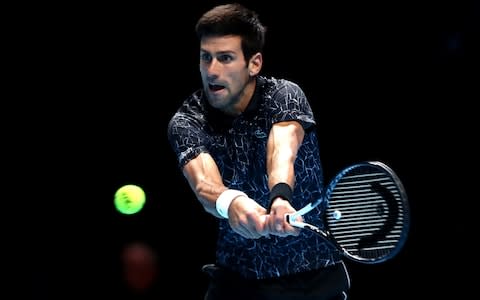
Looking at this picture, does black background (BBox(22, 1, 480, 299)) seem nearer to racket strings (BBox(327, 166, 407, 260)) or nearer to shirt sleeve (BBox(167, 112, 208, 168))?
shirt sleeve (BBox(167, 112, 208, 168))

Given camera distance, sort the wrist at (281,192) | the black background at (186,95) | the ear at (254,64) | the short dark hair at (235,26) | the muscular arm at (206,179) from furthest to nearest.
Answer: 1. the black background at (186,95)
2. the ear at (254,64)
3. the short dark hair at (235,26)
4. the muscular arm at (206,179)
5. the wrist at (281,192)

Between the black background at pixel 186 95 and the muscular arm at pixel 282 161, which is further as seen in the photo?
the black background at pixel 186 95

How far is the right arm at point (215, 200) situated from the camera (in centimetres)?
349

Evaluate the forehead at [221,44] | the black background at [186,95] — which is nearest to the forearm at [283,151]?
the forehead at [221,44]

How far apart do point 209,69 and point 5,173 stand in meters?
3.11

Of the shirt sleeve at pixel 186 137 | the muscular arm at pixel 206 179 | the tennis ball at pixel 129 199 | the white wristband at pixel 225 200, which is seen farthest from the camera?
the tennis ball at pixel 129 199

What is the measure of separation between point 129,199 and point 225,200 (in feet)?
10.8

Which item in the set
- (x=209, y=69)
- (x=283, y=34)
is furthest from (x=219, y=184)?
(x=283, y=34)

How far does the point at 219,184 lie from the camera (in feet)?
12.6

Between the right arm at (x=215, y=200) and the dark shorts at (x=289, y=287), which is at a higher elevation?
the right arm at (x=215, y=200)

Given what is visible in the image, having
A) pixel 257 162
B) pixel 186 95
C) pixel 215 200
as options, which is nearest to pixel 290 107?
pixel 257 162

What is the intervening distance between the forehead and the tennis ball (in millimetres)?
2838

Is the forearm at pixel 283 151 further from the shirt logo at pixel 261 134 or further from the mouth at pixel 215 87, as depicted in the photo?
the mouth at pixel 215 87

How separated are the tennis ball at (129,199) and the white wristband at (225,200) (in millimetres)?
3174
